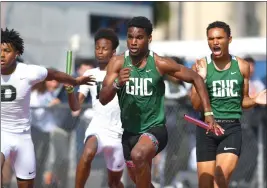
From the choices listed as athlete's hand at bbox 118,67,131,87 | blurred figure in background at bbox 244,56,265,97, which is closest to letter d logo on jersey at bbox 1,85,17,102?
athlete's hand at bbox 118,67,131,87

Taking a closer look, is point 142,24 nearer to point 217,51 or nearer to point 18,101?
Answer: point 217,51

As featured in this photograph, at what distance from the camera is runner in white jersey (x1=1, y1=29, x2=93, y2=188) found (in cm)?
1080

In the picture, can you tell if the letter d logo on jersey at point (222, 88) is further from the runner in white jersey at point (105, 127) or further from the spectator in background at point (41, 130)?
the spectator in background at point (41, 130)

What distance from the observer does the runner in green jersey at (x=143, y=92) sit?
1021cm

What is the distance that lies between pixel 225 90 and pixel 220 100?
0.46ft

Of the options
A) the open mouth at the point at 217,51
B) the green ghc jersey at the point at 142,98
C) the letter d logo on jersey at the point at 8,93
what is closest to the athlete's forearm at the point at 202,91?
the green ghc jersey at the point at 142,98

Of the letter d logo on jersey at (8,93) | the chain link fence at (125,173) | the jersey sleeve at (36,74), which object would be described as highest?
the jersey sleeve at (36,74)

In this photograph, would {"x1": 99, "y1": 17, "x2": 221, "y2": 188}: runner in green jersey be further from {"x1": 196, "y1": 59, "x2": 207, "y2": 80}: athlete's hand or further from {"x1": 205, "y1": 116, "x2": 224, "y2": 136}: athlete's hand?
{"x1": 196, "y1": 59, "x2": 207, "y2": 80}: athlete's hand

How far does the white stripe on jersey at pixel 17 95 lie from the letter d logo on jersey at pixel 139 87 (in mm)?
1192

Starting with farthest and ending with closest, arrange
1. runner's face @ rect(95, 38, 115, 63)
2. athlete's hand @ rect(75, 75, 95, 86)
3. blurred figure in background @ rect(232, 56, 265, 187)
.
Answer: blurred figure in background @ rect(232, 56, 265, 187), runner's face @ rect(95, 38, 115, 63), athlete's hand @ rect(75, 75, 95, 86)

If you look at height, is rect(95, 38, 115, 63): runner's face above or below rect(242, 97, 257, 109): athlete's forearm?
above

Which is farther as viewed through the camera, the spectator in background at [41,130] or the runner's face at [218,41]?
the spectator in background at [41,130]

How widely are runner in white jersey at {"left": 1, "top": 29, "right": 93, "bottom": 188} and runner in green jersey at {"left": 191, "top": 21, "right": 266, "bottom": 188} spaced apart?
1.61 meters

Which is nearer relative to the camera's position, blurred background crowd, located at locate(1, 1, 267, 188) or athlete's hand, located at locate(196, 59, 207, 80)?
athlete's hand, located at locate(196, 59, 207, 80)
